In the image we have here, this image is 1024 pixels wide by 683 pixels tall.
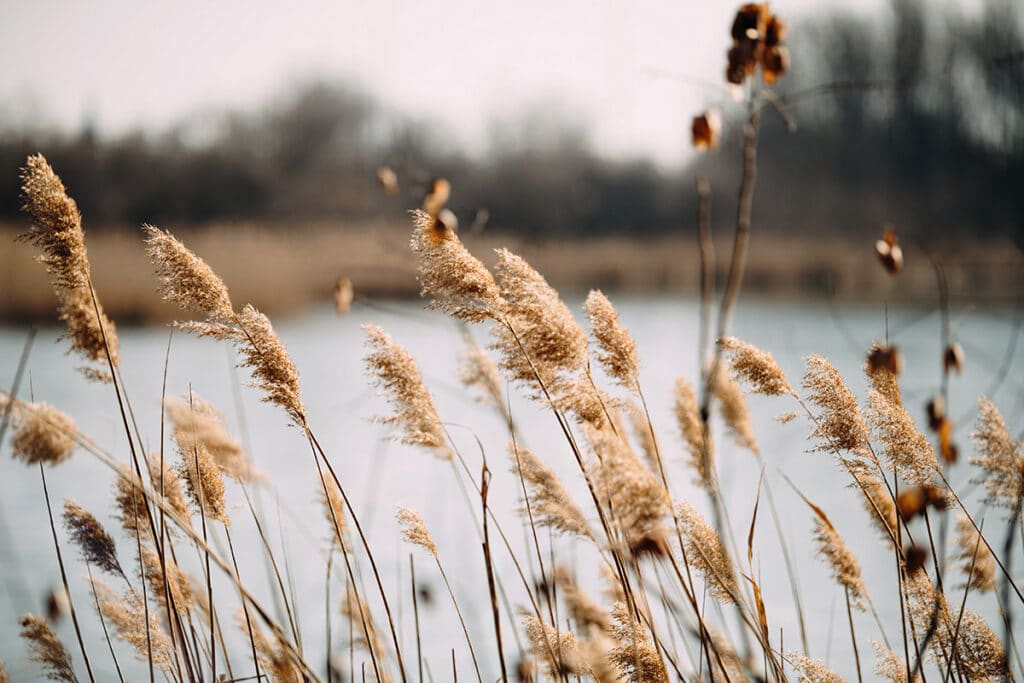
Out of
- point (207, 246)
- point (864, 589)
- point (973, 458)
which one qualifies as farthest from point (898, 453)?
point (207, 246)

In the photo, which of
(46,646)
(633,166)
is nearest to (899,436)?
(46,646)

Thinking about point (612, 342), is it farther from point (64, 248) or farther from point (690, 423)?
point (64, 248)

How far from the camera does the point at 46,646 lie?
6.38 feet

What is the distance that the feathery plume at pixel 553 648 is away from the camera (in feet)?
5.83

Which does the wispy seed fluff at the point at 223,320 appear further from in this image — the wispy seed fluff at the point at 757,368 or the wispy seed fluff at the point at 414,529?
the wispy seed fluff at the point at 757,368

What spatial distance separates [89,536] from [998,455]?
1855 mm

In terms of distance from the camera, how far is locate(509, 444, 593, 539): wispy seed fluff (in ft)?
4.82

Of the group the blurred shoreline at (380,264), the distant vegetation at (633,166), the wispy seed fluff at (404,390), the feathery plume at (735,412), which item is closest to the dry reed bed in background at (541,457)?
the wispy seed fluff at (404,390)

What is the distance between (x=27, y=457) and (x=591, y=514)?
1036mm

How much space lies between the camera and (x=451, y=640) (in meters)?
3.29

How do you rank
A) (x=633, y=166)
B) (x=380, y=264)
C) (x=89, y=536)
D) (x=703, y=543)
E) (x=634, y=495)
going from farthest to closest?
(x=633, y=166) < (x=380, y=264) < (x=89, y=536) < (x=703, y=543) < (x=634, y=495)

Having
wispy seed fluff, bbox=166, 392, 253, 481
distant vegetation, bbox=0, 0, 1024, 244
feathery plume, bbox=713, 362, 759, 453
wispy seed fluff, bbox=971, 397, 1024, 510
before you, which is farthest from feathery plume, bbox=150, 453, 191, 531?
distant vegetation, bbox=0, 0, 1024, 244

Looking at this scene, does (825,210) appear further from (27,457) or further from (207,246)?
(27,457)

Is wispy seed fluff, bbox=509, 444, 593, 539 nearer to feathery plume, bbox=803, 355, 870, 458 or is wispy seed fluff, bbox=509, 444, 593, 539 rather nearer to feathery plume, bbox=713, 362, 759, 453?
feathery plume, bbox=803, 355, 870, 458
